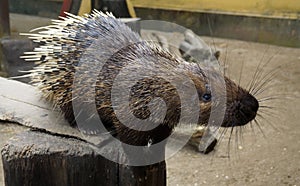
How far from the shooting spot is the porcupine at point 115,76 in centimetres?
130

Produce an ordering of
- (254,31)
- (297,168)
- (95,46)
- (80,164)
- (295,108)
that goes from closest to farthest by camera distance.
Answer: (80,164) < (95,46) < (297,168) < (295,108) < (254,31)

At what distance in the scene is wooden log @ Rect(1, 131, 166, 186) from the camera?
52.1 inches

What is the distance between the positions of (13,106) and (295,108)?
252 cm

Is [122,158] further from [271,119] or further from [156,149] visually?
[271,119]

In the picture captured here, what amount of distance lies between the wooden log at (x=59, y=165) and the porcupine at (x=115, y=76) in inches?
4.3

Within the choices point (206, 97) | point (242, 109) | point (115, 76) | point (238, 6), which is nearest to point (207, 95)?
point (206, 97)

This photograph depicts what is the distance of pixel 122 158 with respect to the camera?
4.45 feet

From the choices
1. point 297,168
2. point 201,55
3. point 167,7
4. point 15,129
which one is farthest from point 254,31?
point 15,129

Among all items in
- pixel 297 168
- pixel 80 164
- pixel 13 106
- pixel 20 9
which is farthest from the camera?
pixel 20 9

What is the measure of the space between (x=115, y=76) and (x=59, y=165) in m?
0.33

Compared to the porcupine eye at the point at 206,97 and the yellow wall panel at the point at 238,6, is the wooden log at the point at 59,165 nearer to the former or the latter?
the porcupine eye at the point at 206,97

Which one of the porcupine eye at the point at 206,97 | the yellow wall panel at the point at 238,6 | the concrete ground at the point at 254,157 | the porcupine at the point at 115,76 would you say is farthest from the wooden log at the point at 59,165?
the yellow wall panel at the point at 238,6

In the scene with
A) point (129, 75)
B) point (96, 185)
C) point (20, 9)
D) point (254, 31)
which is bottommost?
point (20, 9)

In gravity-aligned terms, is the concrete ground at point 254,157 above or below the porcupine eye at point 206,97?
below
